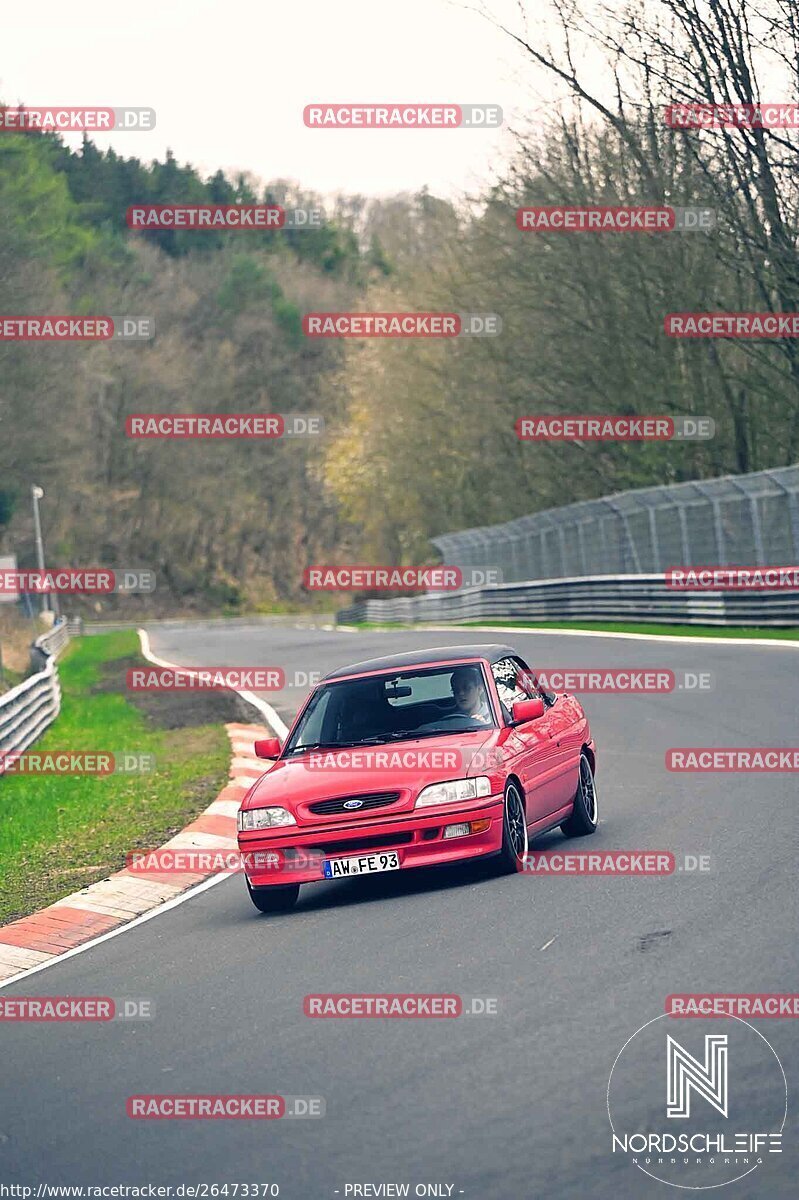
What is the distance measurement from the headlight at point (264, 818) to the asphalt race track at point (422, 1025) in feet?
1.68

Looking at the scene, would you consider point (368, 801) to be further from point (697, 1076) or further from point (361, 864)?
point (697, 1076)

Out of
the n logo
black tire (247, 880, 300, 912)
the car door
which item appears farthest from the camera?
the car door

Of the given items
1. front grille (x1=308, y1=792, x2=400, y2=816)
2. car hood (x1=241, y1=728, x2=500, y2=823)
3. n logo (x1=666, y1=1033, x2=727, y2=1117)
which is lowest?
n logo (x1=666, y1=1033, x2=727, y2=1117)

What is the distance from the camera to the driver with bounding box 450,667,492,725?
10.3m

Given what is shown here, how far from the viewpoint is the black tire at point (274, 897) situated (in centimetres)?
957

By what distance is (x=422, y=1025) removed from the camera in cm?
650

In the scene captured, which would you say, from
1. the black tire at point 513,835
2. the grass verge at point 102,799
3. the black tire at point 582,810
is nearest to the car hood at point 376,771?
the black tire at point 513,835

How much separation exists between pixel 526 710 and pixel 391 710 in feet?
2.86

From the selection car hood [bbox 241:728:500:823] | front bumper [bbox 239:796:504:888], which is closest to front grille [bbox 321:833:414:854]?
front bumper [bbox 239:796:504:888]

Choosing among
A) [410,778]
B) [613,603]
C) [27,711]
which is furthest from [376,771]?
[613,603]

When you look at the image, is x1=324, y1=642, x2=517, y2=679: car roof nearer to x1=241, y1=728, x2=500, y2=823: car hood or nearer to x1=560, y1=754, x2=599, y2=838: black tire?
x1=241, y1=728, x2=500, y2=823: car hood

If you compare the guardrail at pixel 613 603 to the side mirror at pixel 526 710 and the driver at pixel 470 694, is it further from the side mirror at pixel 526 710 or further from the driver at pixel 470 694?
the side mirror at pixel 526 710

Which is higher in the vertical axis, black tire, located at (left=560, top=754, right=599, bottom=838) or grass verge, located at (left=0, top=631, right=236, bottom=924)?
black tire, located at (left=560, top=754, right=599, bottom=838)

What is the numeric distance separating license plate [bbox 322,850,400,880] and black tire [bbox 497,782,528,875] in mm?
624
